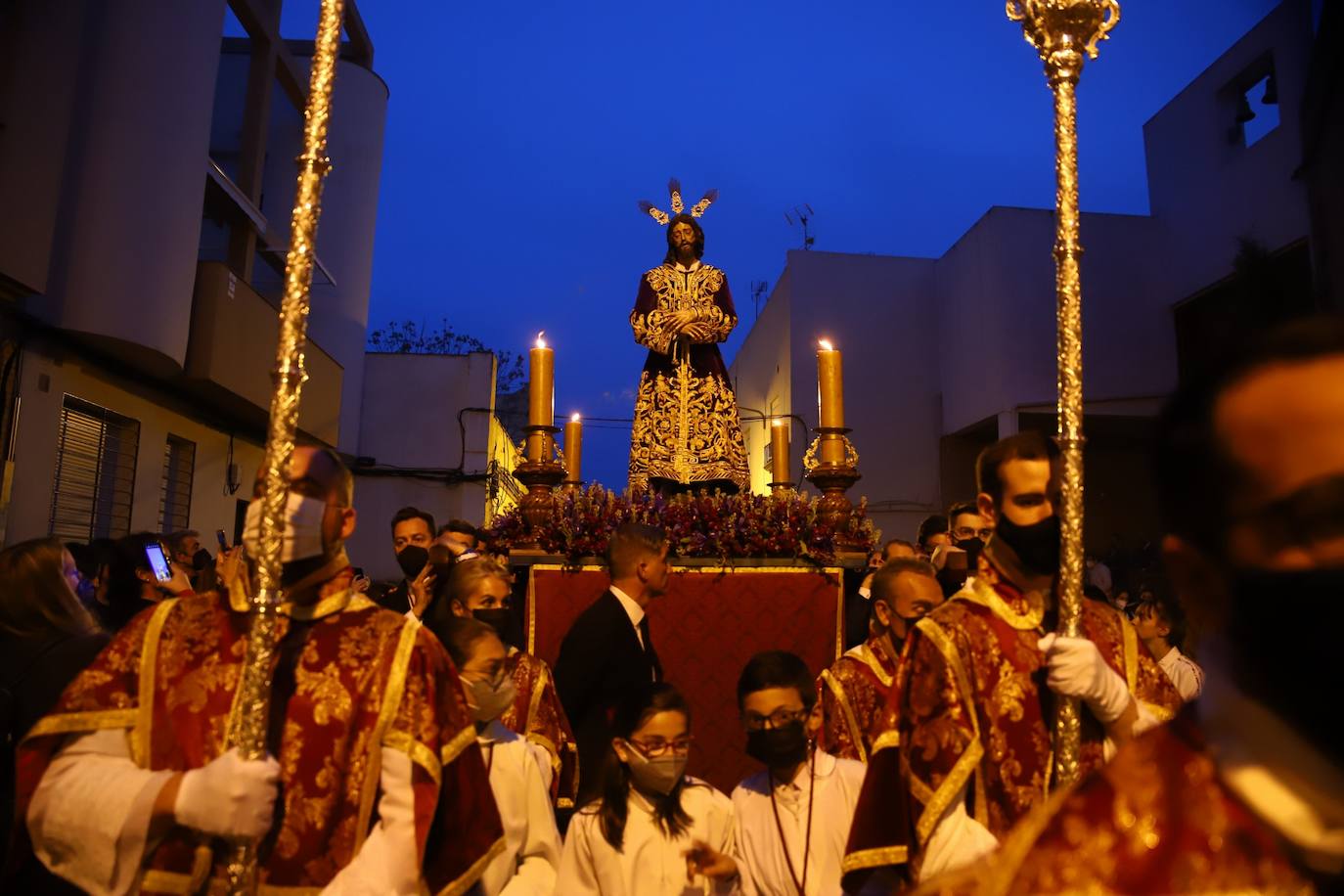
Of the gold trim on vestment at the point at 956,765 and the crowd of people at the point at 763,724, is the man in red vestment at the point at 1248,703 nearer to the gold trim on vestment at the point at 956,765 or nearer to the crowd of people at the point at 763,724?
the crowd of people at the point at 763,724

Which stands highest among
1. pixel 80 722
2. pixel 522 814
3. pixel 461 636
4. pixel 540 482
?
pixel 540 482

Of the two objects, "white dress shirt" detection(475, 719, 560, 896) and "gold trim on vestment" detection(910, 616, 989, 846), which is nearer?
"gold trim on vestment" detection(910, 616, 989, 846)

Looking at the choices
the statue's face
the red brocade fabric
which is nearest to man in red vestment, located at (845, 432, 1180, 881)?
the red brocade fabric

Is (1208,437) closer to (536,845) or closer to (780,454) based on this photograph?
(536,845)

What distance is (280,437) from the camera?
212 cm

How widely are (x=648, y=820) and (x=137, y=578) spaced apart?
3430 mm

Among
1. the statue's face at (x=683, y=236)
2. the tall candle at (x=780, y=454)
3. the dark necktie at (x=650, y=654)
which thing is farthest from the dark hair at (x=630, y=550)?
the statue's face at (x=683, y=236)

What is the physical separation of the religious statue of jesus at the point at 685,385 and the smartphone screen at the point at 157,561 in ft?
10.8

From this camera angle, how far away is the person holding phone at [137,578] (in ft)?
16.2

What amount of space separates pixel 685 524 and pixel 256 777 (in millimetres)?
4419

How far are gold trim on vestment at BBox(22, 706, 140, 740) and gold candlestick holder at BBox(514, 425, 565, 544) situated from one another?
3.97 metres

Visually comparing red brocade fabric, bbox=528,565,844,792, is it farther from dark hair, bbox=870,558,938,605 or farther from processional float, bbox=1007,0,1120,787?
processional float, bbox=1007,0,1120,787

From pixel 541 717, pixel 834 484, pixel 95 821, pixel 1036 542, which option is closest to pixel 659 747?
pixel 541 717

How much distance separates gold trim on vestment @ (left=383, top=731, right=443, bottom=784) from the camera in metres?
2.09
